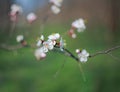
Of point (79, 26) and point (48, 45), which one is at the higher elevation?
point (79, 26)

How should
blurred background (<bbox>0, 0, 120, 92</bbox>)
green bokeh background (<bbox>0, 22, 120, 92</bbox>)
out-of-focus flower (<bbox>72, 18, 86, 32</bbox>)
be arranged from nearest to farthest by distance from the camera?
out-of-focus flower (<bbox>72, 18, 86, 32</bbox>), blurred background (<bbox>0, 0, 120, 92</bbox>), green bokeh background (<bbox>0, 22, 120, 92</bbox>)

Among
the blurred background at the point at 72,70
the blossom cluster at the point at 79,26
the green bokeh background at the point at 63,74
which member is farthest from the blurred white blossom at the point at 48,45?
the green bokeh background at the point at 63,74

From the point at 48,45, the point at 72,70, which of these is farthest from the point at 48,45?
the point at 72,70

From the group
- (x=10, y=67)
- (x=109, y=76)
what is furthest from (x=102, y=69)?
(x=10, y=67)

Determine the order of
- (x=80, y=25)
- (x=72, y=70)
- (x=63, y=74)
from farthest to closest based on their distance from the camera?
(x=72, y=70), (x=63, y=74), (x=80, y=25)

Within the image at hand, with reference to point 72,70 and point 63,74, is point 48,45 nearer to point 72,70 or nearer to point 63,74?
point 63,74

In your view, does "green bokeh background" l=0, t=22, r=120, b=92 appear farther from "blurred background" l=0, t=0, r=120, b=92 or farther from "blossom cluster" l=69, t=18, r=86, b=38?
"blossom cluster" l=69, t=18, r=86, b=38

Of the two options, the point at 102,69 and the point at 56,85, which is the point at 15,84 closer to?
the point at 56,85

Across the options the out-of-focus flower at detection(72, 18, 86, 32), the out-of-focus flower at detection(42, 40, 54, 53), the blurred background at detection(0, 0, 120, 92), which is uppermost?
the blurred background at detection(0, 0, 120, 92)

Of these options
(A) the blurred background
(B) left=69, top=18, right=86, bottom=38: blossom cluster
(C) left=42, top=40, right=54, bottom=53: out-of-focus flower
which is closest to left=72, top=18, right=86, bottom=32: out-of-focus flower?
(B) left=69, top=18, right=86, bottom=38: blossom cluster

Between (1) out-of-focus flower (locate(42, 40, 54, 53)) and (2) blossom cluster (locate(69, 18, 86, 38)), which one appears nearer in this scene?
(1) out-of-focus flower (locate(42, 40, 54, 53))

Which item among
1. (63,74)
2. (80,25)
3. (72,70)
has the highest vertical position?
(72,70)
